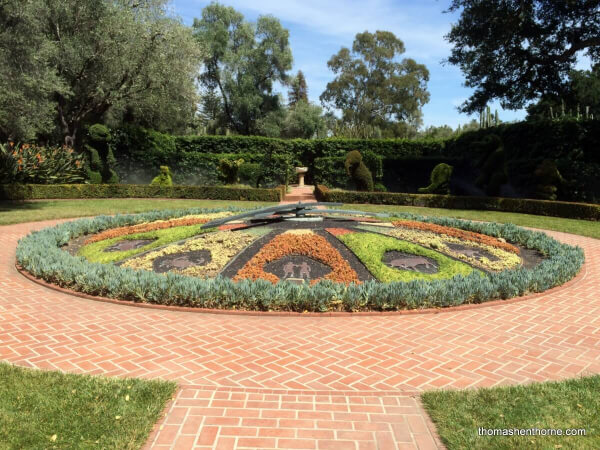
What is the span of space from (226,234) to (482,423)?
634 cm

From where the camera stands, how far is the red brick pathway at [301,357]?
3.08 m

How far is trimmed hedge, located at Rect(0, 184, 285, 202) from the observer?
19.6 meters

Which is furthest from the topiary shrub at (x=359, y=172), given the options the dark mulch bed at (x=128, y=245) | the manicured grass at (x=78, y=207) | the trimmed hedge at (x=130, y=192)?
the dark mulch bed at (x=128, y=245)

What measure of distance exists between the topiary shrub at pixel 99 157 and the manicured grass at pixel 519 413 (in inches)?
898

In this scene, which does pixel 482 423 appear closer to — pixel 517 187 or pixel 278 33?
pixel 517 187

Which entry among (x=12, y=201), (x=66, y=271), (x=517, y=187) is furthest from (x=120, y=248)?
(x=517, y=187)

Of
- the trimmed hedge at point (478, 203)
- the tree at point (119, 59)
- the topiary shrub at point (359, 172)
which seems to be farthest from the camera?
the topiary shrub at point (359, 172)

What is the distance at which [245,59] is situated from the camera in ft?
139

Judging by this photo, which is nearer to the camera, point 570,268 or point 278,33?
point 570,268

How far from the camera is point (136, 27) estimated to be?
72.3 ft

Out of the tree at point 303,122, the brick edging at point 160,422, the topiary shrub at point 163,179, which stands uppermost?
the tree at point 303,122

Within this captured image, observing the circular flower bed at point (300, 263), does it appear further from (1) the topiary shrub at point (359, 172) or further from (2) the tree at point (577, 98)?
(2) the tree at point (577, 98)

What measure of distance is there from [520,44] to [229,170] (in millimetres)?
17435

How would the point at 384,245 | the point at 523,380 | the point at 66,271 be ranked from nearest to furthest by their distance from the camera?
the point at 523,380 → the point at 66,271 → the point at 384,245
